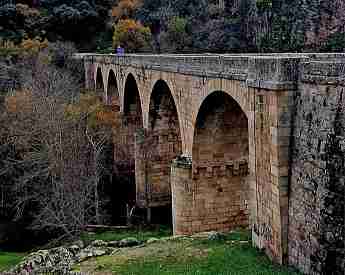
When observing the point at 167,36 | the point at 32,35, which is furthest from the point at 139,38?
the point at 32,35

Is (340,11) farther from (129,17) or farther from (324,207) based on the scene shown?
(324,207)

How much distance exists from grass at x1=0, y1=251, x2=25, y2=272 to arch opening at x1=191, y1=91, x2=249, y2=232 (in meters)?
6.79

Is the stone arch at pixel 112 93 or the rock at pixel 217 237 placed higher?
the stone arch at pixel 112 93

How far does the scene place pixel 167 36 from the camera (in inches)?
1961

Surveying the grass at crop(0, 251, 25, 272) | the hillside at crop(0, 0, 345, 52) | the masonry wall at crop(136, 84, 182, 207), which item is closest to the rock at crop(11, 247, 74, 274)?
the grass at crop(0, 251, 25, 272)

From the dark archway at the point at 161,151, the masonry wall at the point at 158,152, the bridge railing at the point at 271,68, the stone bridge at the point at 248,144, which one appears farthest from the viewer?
the masonry wall at the point at 158,152

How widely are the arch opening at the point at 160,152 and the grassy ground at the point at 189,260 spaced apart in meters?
10.2

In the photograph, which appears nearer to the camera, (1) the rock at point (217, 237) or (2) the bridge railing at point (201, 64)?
(2) the bridge railing at point (201, 64)

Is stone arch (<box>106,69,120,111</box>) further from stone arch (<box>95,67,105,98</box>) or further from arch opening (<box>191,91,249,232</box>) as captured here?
arch opening (<box>191,91,249,232</box>)

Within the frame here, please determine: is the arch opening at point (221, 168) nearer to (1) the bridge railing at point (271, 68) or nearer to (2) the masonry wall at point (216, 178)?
(2) the masonry wall at point (216, 178)

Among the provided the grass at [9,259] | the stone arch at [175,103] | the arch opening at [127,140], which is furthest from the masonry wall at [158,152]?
the grass at [9,259]

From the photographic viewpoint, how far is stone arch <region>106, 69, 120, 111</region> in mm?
34000

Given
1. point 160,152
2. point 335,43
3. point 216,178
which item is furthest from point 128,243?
point 335,43

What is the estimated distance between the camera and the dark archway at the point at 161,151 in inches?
938
